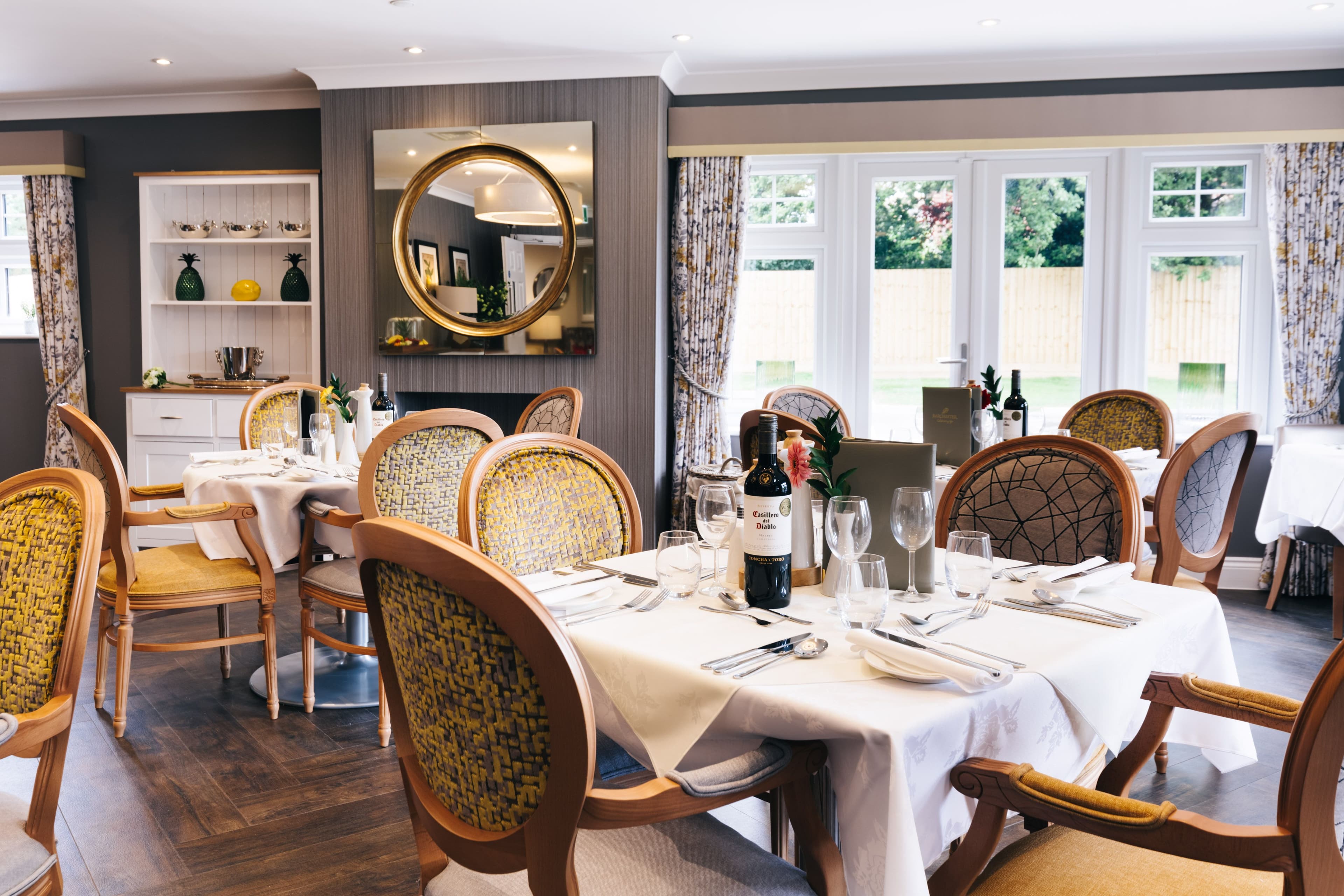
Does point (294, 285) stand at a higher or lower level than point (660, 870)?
higher

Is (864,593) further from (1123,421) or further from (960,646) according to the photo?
(1123,421)

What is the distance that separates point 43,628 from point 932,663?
1.29 meters

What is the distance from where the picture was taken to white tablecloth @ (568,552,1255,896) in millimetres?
1086

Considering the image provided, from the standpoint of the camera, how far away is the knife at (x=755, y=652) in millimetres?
1257

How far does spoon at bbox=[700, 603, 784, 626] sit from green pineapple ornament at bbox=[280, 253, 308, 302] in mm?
4553

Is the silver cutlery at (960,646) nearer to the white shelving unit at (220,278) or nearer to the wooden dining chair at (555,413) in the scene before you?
the wooden dining chair at (555,413)

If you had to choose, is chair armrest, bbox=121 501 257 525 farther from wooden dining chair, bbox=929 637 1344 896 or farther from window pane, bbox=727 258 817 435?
window pane, bbox=727 258 817 435

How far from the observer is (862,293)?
17.2 ft

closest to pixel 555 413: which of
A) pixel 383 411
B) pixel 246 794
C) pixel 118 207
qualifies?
pixel 383 411

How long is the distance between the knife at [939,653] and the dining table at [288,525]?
1.96m

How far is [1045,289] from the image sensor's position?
5.05 m

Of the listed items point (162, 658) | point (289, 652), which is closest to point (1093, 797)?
point (289, 652)

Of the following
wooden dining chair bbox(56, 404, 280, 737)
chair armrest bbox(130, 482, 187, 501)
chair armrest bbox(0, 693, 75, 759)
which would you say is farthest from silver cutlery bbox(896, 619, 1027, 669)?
chair armrest bbox(130, 482, 187, 501)

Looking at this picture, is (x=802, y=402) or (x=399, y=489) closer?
(x=399, y=489)
